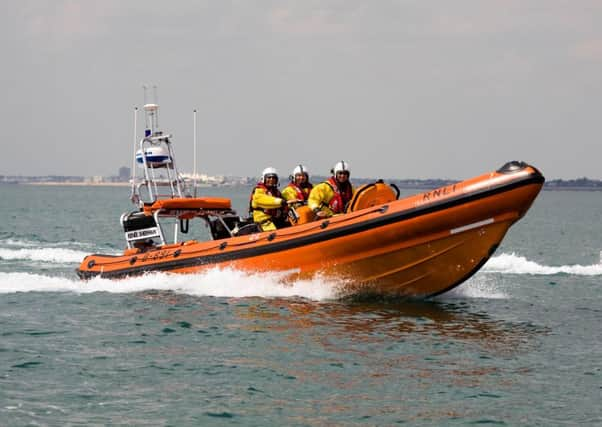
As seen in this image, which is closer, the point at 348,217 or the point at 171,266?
the point at 348,217

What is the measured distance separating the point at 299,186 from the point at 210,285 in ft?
6.39

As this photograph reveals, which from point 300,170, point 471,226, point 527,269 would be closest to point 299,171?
point 300,170

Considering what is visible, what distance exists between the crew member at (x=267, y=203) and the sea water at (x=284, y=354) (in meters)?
1.00

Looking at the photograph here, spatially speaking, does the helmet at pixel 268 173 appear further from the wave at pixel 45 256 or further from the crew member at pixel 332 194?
the wave at pixel 45 256

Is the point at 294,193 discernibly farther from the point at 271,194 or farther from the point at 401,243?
the point at 401,243

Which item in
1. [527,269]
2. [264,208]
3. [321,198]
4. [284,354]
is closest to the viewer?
[284,354]

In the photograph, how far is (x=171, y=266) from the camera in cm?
1265

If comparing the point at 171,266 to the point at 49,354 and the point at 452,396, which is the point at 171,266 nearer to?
the point at 49,354

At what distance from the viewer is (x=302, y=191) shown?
1283 centimetres

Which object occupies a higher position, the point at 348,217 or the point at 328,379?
the point at 348,217

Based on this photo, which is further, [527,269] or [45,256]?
[45,256]

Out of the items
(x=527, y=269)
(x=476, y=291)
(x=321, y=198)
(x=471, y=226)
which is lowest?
(x=527, y=269)

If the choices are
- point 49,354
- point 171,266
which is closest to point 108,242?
point 171,266

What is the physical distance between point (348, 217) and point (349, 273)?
0.82m
